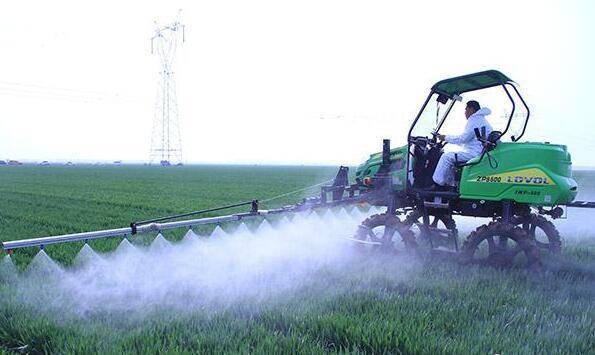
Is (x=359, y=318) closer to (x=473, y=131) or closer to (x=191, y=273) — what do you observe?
(x=191, y=273)

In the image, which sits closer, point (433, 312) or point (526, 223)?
point (433, 312)

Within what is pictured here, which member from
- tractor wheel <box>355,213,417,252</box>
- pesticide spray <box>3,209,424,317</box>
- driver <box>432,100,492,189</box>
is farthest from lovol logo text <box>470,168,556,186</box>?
pesticide spray <box>3,209,424,317</box>

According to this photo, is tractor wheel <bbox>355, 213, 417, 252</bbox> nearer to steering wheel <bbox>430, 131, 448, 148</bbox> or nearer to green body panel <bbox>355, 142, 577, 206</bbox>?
green body panel <bbox>355, 142, 577, 206</bbox>

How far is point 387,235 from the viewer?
653cm

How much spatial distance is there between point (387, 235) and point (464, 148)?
1658 mm

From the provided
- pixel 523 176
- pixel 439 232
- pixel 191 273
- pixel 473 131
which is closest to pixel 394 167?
pixel 439 232

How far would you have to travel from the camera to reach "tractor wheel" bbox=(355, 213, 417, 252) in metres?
6.32

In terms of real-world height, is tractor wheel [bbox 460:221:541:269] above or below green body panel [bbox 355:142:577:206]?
below

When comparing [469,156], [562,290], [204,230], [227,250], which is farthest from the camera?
[204,230]

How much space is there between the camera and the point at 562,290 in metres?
4.92

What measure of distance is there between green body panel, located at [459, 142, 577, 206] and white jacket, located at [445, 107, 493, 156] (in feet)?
0.92

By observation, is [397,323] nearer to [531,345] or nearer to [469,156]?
[531,345]

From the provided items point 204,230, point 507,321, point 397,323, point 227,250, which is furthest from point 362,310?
point 204,230

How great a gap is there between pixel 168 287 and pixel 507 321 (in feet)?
11.4
